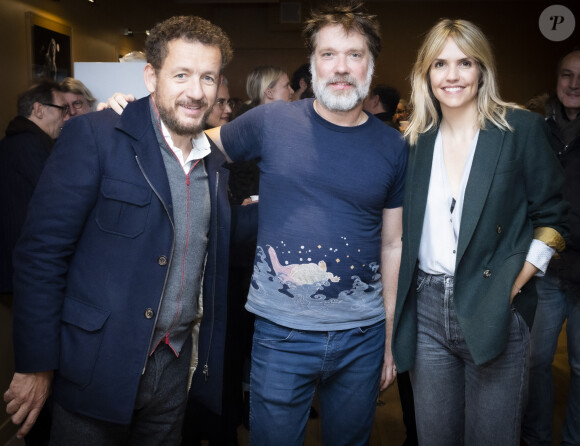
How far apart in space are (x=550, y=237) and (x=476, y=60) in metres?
0.64

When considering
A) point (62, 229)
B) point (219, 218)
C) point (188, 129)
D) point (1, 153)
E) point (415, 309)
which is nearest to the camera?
point (62, 229)

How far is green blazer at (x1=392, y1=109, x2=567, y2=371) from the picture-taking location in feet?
5.60

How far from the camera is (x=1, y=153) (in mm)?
2748

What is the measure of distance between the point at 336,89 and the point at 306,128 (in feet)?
0.54

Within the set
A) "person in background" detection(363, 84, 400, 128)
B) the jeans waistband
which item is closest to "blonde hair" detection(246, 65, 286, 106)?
"person in background" detection(363, 84, 400, 128)

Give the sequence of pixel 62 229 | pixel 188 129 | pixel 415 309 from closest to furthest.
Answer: pixel 62 229
pixel 188 129
pixel 415 309

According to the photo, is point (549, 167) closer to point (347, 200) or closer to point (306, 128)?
point (347, 200)

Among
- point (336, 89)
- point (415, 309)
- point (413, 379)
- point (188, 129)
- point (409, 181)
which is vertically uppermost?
point (336, 89)

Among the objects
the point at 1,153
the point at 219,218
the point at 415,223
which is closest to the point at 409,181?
the point at 415,223

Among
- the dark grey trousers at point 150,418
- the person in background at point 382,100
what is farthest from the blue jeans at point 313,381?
the person in background at point 382,100

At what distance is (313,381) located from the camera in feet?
6.09

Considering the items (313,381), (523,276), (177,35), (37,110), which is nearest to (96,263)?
(177,35)

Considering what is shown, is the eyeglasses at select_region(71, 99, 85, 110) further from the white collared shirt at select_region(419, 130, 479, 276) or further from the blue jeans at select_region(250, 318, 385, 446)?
the white collared shirt at select_region(419, 130, 479, 276)

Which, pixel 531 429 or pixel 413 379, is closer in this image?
pixel 413 379
